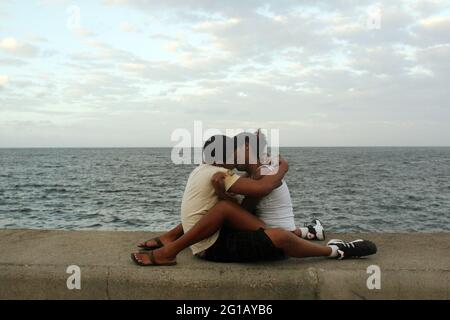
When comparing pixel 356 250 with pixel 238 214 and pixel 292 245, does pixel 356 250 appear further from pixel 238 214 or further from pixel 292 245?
pixel 238 214

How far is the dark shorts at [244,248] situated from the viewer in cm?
373

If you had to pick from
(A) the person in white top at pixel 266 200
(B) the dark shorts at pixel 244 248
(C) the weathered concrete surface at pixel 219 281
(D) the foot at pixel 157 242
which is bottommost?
Result: (C) the weathered concrete surface at pixel 219 281

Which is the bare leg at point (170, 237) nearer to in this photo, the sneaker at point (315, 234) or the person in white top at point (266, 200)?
the person in white top at point (266, 200)

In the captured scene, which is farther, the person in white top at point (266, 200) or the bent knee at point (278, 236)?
the person in white top at point (266, 200)

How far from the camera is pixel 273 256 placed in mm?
3787

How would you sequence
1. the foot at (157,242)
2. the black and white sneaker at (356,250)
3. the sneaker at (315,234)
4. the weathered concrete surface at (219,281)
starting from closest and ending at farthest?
1. the weathered concrete surface at (219,281)
2. the black and white sneaker at (356,250)
3. the foot at (157,242)
4. the sneaker at (315,234)

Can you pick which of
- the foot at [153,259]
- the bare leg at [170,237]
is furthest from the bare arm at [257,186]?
the bare leg at [170,237]

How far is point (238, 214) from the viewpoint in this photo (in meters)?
3.84

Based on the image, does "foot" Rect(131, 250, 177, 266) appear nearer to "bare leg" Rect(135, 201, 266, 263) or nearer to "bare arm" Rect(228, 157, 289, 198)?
"bare leg" Rect(135, 201, 266, 263)

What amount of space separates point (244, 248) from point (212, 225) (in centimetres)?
32

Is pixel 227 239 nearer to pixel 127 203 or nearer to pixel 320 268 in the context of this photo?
pixel 320 268

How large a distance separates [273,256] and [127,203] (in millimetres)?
19291

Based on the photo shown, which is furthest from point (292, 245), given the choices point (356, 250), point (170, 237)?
point (170, 237)
